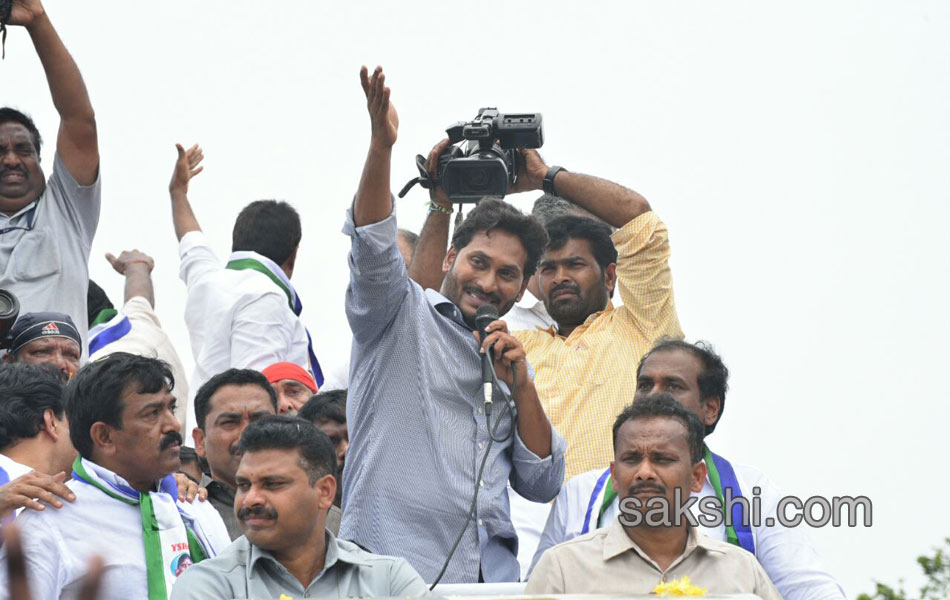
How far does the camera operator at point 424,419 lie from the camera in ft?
13.1

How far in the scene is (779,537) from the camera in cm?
436

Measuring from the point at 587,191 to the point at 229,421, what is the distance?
173cm

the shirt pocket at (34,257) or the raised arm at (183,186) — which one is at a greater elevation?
the raised arm at (183,186)

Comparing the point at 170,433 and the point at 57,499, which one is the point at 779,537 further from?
the point at 57,499

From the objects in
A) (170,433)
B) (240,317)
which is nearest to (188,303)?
(240,317)

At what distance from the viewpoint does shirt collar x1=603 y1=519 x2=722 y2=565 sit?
3.91 m

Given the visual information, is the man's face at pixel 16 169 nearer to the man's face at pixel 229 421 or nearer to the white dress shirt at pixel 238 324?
the white dress shirt at pixel 238 324

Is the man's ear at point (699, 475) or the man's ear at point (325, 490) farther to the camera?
the man's ear at point (699, 475)

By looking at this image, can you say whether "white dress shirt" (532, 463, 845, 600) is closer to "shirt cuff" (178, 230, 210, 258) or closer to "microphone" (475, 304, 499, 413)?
"microphone" (475, 304, 499, 413)

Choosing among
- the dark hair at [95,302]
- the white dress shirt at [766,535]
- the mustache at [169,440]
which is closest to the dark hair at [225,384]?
the mustache at [169,440]

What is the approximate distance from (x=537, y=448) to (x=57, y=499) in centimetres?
141

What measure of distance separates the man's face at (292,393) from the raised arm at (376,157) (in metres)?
1.90

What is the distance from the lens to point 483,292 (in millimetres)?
4367

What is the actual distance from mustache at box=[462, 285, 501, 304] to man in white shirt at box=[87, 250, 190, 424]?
1977 mm
